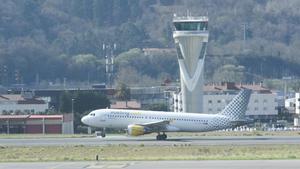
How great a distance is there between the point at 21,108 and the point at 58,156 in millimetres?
83088

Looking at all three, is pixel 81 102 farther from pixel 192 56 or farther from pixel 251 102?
pixel 251 102

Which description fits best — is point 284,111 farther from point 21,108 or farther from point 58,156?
point 58,156

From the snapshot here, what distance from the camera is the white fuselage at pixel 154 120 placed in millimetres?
101125

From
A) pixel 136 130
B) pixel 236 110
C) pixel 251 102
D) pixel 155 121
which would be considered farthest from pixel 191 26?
pixel 136 130

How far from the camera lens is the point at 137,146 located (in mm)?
85250

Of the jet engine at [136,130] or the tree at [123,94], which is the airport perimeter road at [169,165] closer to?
the jet engine at [136,130]

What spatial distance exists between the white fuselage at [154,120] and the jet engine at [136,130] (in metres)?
1.41

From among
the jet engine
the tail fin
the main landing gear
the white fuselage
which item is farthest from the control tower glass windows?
the main landing gear

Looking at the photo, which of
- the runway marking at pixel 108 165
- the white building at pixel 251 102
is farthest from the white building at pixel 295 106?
the runway marking at pixel 108 165

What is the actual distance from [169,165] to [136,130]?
36447 mm

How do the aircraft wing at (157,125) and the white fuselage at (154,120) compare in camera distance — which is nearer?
the aircraft wing at (157,125)

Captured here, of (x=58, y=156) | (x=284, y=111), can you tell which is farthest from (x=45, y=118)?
(x=284, y=111)

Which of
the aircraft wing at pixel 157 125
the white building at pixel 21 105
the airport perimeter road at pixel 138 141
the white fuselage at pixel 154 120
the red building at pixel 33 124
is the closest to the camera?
the airport perimeter road at pixel 138 141

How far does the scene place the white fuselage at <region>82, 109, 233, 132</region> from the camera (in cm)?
10112
